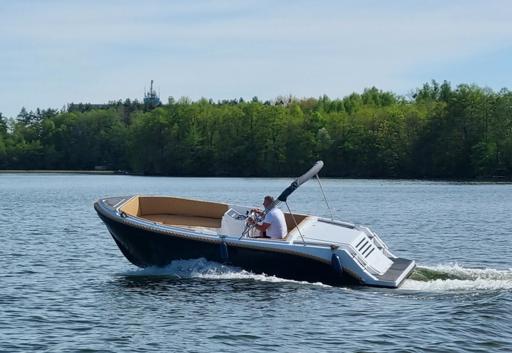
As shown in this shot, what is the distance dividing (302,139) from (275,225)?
125499 mm

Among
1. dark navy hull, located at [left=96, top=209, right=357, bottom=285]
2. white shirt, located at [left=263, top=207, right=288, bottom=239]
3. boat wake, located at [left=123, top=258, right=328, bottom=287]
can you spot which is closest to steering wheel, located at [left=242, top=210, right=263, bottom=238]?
white shirt, located at [left=263, top=207, right=288, bottom=239]

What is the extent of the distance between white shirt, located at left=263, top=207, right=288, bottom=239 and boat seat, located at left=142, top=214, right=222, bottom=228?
12.8 ft

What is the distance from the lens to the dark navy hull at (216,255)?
74.7ft

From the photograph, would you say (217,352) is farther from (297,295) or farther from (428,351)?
(297,295)

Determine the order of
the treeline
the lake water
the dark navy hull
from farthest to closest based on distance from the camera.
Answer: the treeline < the dark navy hull < the lake water

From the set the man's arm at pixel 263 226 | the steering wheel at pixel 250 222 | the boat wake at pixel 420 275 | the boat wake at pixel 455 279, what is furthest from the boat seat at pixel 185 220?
the boat wake at pixel 455 279

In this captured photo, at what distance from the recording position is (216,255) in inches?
926

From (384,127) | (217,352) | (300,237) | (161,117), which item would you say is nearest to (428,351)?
(217,352)

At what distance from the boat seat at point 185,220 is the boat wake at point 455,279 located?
5.96 metres

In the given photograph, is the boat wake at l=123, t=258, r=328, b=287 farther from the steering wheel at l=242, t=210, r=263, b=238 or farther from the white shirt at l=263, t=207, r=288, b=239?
the white shirt at l=263, t=207, r=288, b=239

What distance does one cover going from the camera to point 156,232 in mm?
24016

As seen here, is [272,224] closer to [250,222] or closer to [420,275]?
[250,222]

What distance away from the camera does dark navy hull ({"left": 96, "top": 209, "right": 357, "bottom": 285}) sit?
2277cm

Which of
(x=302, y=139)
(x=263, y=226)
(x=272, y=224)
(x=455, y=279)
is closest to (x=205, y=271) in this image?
(x=263, y=226)
